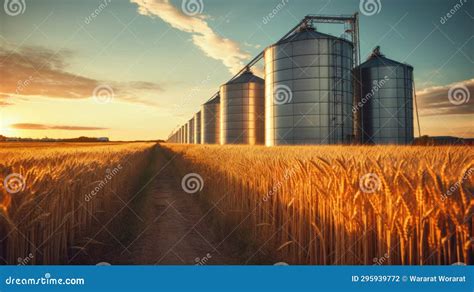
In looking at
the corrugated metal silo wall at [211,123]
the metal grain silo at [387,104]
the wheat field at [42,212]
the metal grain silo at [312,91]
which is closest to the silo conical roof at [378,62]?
the metal grain silo at [387,104]

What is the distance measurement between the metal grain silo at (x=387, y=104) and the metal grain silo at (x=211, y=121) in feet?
72.3

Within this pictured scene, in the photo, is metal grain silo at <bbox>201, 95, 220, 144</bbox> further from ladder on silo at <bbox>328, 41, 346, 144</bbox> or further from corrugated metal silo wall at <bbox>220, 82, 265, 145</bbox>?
ladder on silo at <bbox>328, 41, 346, 144</bbox>

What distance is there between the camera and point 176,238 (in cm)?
621

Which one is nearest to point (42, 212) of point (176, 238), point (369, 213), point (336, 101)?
point (176, 238)

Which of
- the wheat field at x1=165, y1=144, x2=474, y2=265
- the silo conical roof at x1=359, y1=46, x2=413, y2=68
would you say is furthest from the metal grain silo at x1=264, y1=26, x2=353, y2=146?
the wheat field at x1=165, y1=144, x2=474, y2=265

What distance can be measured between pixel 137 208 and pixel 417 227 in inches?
307

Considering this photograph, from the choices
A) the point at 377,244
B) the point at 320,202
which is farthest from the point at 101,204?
the point at 377,244

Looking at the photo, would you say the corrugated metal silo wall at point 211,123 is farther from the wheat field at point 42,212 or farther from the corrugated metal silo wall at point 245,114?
the wheat field at point 42,212

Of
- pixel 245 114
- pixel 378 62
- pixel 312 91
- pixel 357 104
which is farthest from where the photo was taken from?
pixel 245 114

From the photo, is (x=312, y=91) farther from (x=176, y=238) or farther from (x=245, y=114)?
(x=176, y=238)

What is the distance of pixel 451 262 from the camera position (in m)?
2.52

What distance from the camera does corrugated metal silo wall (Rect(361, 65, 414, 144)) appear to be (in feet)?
70.4

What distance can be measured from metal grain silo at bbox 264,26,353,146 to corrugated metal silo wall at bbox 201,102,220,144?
2128 centimetres

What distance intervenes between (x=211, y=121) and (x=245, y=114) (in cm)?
1472
